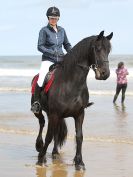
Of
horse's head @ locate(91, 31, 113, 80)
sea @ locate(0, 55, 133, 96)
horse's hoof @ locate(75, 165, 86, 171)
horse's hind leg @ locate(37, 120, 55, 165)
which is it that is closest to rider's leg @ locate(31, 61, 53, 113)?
horse's hind leg @ locate(37, 120, 55, 165)

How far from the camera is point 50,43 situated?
882 centimetres

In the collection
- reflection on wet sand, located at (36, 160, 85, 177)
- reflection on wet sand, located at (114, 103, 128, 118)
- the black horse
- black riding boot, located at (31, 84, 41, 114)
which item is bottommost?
reflection on wet sand, located at (114, 103, 128, 118)

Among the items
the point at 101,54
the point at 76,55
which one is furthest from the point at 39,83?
the point at 101,54

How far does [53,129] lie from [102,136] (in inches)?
144

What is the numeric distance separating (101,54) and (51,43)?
147 cm

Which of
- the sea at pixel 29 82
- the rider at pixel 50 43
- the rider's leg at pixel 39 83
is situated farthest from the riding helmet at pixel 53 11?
the sea at pixel 29 82

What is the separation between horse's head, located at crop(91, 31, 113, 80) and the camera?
7500 millimetres

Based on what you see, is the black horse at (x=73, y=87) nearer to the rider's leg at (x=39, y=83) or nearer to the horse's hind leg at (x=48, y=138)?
the horse's hind leg at (x=48, y=138)

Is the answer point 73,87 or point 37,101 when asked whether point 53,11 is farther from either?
point 37,101

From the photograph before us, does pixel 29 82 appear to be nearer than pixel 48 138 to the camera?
No

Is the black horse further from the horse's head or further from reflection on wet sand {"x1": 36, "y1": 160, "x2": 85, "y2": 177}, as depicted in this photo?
reflection on wet sand {"x1": 36, "y1": 160, "x2": 85, "y2": 177}

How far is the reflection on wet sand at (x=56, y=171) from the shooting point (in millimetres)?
7812

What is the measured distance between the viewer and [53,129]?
830cm

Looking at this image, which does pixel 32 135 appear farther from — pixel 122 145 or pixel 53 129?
pixel 53 129
